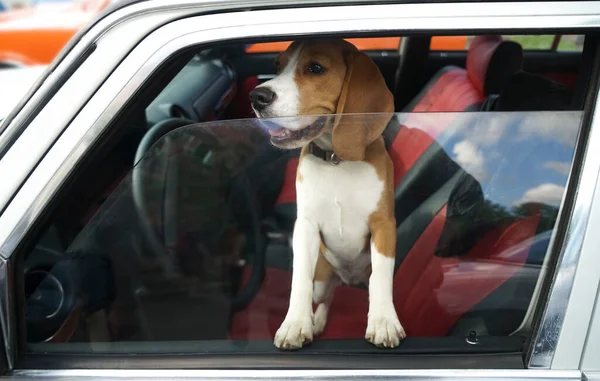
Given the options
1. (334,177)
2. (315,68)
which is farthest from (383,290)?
(315,68)

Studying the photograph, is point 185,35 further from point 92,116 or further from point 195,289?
point 195,289

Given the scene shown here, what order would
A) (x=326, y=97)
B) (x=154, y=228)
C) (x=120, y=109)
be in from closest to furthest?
(x=120, y=109)
(x=326, y=97)
(x=154, y=228)

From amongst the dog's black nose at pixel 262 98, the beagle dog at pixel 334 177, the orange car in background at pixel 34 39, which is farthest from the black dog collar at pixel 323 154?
the orange car in background at pixel 34 39

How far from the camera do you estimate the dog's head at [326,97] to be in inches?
51.1

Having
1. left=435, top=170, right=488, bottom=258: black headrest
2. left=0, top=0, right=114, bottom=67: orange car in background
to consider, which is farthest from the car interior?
left=0, top=0, right=114, bottom=67: orange car in background

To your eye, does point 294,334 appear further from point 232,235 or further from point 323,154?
point 232,235

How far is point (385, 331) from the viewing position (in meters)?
1.28

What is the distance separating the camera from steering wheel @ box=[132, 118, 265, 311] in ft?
4.68

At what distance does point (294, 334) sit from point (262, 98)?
48cm

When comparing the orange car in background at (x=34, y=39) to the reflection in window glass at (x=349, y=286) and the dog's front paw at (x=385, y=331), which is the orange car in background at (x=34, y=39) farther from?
the dog's front paw at (x=385, y=331)

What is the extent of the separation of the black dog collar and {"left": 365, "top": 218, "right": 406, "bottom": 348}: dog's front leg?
0.16 meters

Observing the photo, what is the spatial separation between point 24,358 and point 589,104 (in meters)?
1.10

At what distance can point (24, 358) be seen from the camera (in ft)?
3.95

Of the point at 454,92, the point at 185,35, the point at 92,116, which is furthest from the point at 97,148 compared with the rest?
the point at 454,92
